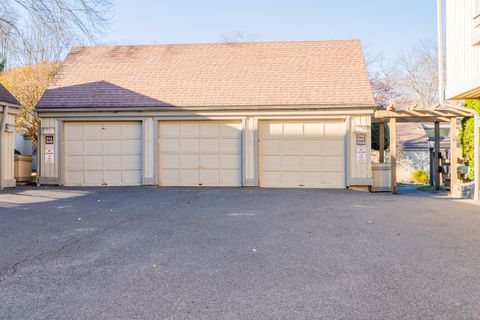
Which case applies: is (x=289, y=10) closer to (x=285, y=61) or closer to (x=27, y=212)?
(x=285, y=61)

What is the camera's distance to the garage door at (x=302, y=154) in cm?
1312

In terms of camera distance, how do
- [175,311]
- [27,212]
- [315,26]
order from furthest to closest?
[315,26] < [27,212] < [175,311]

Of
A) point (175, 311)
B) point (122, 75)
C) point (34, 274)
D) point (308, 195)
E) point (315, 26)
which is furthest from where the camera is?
point (315, 26)

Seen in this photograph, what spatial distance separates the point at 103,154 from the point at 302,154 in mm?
6538

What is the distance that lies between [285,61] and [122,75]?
232 inches

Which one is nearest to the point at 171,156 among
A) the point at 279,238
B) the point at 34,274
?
the point at 279,238

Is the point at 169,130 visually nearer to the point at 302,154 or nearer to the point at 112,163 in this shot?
the point at 112,163

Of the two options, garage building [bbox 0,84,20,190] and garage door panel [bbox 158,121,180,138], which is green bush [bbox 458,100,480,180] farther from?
garage building [bbox 0,84,20,190]

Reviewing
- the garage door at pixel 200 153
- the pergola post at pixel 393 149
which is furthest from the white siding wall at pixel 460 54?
the garage door at pixel 200 153

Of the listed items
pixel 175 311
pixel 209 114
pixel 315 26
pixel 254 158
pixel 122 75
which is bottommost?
pixel 175 311

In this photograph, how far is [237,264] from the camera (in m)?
4.11

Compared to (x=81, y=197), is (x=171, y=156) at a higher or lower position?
higher

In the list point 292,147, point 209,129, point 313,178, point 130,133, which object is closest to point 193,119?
point 209,129

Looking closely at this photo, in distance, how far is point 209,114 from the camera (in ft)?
44.0
